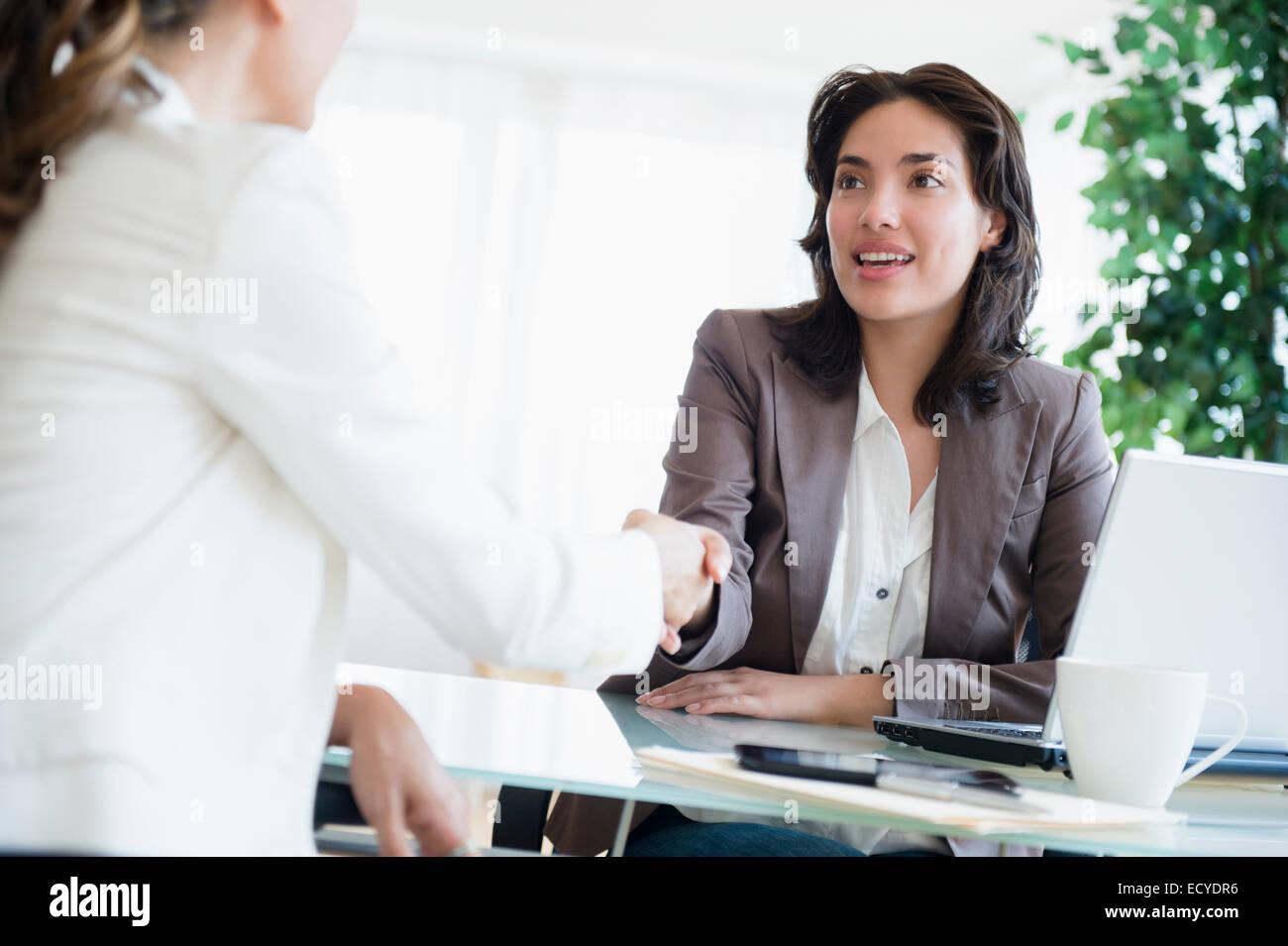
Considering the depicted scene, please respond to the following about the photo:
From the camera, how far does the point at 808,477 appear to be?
169 centimetres

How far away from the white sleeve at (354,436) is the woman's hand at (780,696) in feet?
2.00

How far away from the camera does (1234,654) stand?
120 centimetres

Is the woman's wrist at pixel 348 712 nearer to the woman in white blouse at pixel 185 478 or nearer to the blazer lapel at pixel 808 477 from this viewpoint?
the woman in white blouse at pixel 185 478

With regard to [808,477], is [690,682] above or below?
below

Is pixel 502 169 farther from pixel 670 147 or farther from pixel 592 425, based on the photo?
pixel 592 425

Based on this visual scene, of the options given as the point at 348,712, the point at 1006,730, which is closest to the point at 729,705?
the point at 1006,730

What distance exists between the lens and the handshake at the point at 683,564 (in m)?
1.02

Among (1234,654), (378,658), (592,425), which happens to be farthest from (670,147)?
(1234,654)

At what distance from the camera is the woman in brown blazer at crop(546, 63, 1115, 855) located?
57.1 inches

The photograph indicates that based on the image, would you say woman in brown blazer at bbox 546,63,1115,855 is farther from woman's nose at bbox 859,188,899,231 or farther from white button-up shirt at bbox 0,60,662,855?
white button-up shirt at bbox 0,60,662,855

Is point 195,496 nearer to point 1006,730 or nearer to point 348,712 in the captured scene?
point 348,712

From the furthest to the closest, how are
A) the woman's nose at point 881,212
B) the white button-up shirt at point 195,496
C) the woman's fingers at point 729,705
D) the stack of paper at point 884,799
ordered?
the woman's nose at point 881,212, the woman's fingers at point 729,705, the stack of paper at point 884,799, the white button-up shirt at point 195,496

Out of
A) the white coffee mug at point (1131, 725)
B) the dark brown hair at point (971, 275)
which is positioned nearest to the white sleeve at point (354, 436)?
the white coffee mug at point (1131, 725)

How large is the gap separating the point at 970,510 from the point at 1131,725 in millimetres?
685
